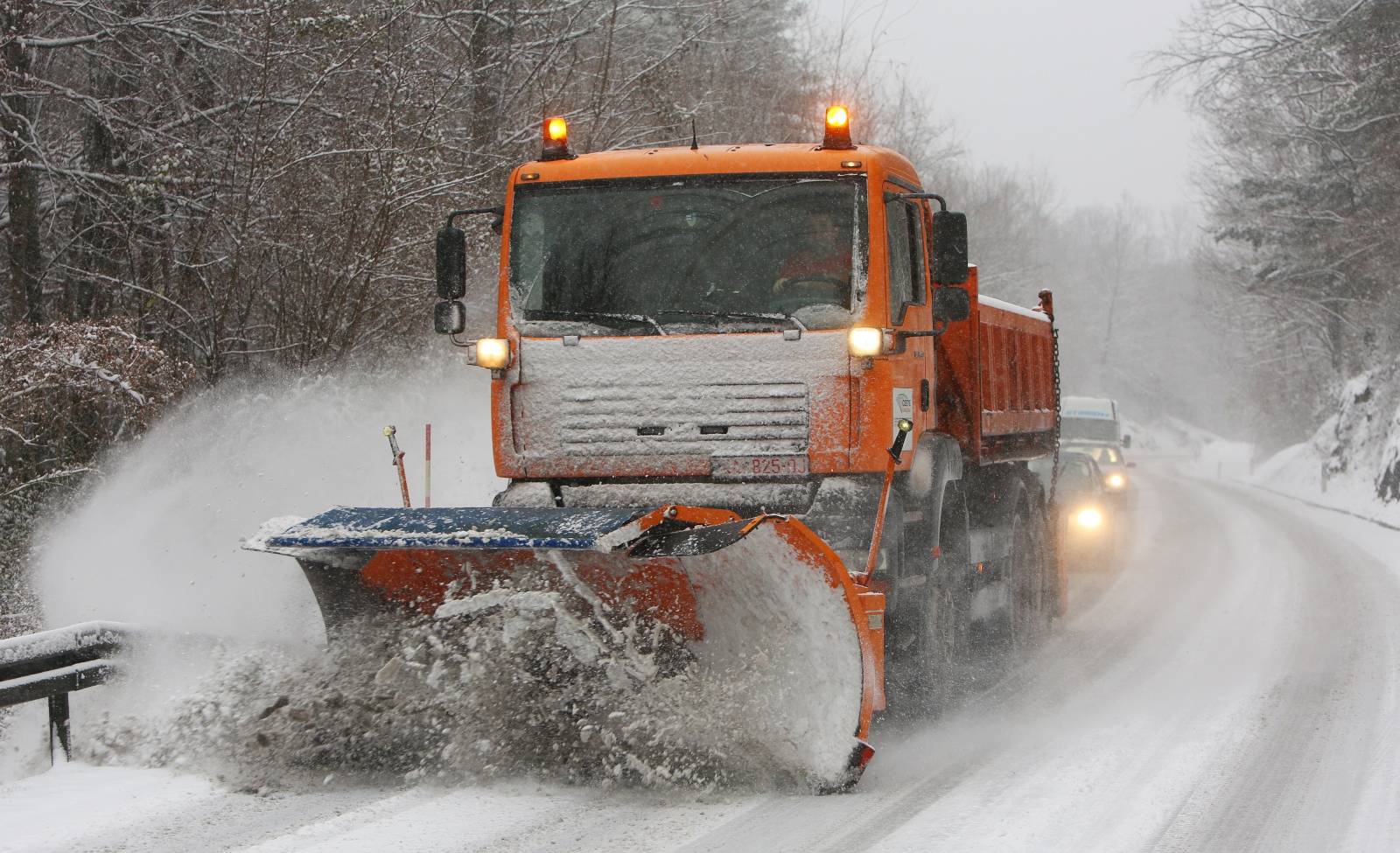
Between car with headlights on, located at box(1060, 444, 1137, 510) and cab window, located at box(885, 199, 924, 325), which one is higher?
cab window, located at box(885, 199, 924, 325)

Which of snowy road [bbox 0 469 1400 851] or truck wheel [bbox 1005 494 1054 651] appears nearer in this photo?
snowy road [bbox 0 469 1400 851]

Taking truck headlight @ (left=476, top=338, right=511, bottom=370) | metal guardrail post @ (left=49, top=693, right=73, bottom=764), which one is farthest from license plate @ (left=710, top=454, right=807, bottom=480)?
metal guardrail post @ (left=49, top=693, right=73, bottom=764)

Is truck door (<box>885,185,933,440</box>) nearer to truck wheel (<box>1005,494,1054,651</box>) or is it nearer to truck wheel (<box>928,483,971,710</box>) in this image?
truck wheel (<box>928,483,971,710</box>)

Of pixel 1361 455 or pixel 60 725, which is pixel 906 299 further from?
pixel 1361 455

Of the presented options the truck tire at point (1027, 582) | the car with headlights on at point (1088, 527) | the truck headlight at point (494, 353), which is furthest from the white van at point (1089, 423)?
the truck headlight at point (494, 353)

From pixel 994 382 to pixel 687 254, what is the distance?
9.59 ft

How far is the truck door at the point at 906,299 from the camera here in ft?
23.5

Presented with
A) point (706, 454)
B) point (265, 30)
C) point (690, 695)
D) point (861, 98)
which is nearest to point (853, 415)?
point (706, 454)

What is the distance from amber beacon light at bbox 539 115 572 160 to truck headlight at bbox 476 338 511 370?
3.60 feet

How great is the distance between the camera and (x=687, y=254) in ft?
24.0

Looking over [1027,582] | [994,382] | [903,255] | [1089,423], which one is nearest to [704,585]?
[903,255]

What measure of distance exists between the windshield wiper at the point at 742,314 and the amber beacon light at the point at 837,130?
3.09 ft

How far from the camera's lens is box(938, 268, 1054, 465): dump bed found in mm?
8836

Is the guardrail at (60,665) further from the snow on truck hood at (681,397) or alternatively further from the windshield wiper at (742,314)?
the windshield wiper at (742,314)
